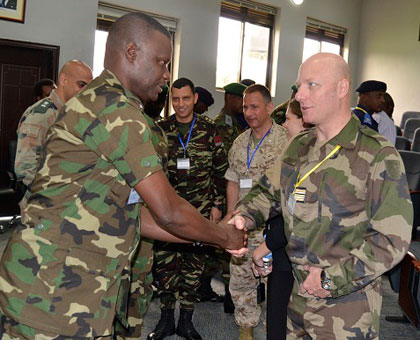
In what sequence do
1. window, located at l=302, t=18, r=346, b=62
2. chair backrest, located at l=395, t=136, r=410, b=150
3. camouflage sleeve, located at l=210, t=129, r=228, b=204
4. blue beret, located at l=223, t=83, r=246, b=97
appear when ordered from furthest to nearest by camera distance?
window, located at l=302, t=18, r=346, b=62 → chair backrest, located at l=395, t=136, r=410, b=150 → blue beret, located at l=223, t=83, r=246, b=97 → camouflage sleeve, located at l=210, t=129, r=228, b=204

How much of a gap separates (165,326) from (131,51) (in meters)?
2.39

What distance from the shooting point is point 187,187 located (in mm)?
3623

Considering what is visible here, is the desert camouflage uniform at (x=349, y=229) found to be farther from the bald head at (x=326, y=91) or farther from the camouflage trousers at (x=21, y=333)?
the camouflage trousers at (x=21, y=333)

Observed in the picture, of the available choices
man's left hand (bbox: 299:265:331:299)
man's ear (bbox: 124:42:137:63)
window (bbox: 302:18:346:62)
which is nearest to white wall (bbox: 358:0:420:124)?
window (bbox: 302:18:346:62)

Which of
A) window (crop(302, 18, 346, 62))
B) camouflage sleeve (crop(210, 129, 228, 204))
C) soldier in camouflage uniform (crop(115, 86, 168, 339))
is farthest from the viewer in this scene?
window (crop(302, 18, 346, 62))

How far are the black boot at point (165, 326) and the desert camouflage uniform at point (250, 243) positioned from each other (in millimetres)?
504

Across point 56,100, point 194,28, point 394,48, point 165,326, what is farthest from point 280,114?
point 394,48

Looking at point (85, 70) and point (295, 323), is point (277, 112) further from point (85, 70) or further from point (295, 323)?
point (295, 323)

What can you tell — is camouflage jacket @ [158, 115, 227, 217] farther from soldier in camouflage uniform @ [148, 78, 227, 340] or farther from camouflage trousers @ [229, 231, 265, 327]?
camouflage trousers @ [229, 231, 265, 327]

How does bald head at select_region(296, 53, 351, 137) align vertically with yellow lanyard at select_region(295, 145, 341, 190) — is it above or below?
above

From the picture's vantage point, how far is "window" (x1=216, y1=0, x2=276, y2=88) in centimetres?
920

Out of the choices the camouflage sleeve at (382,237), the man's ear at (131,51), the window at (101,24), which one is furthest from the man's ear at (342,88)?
the window at (101,24)

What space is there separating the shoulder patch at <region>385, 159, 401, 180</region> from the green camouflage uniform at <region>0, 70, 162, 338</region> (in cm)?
80

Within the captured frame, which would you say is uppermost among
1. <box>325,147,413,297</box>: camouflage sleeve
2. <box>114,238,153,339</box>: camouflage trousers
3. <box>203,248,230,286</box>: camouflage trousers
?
<box>325,147,413,297</box>: camouflage sleeve
